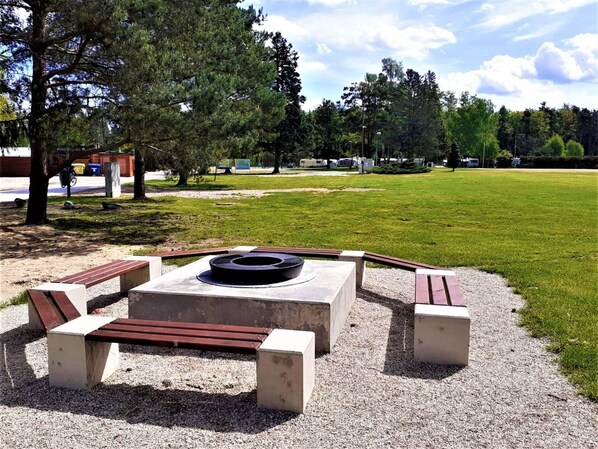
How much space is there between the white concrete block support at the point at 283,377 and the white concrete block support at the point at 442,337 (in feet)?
4.18

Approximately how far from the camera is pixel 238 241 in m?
10.4

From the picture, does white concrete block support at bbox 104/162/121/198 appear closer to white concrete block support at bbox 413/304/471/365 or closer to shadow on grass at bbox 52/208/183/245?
shadow on grass at bbox 52/208/183/245

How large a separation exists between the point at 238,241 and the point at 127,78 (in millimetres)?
3780

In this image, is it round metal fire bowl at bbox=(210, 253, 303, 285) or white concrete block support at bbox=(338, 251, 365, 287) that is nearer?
round metal fire bowl at bbox=(210, 253, 303, 285)

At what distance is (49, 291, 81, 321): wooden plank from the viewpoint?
4422mm

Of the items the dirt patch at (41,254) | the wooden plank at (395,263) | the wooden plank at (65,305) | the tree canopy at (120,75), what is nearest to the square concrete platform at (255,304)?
the wooden plank at (65,305)

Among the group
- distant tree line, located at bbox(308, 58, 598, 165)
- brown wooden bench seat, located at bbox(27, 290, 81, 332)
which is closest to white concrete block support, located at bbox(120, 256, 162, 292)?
brown wooden bench seat, located at bbox(27, 290, 81, 332)

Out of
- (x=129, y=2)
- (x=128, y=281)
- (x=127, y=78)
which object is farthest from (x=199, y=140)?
(x=128, y=281)

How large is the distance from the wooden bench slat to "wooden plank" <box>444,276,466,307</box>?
6.21 feet

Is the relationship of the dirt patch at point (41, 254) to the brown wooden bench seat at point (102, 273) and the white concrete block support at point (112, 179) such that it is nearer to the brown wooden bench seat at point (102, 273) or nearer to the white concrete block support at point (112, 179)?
the brown wooden bench seat at point (102, 273)

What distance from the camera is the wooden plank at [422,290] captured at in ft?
15.7

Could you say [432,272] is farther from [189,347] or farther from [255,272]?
[189,347]

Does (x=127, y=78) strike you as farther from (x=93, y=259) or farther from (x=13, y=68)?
(x=93, y=259)

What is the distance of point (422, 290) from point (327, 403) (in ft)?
6.51
